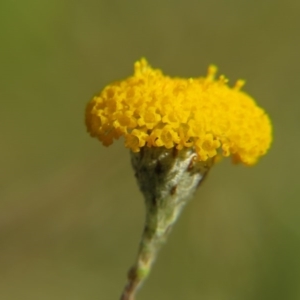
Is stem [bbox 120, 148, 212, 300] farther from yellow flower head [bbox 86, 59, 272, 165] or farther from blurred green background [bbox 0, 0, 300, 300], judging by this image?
blurred green background [bbox 0, 0, 300, 300]

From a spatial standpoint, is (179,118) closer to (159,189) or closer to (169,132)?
(169,132)

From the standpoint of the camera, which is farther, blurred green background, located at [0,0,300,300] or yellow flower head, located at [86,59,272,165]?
blurred green background, located at [0,0,300,300]

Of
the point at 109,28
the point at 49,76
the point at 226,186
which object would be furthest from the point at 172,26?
the point at 226,186

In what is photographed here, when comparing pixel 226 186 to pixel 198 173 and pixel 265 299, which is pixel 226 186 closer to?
pixel 265 299

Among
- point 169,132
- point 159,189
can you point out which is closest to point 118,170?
point 159,189

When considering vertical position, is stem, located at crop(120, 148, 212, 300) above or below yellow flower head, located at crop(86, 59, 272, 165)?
below

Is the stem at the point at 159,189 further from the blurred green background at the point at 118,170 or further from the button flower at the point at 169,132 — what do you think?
the blurred green background at the point at 118,170

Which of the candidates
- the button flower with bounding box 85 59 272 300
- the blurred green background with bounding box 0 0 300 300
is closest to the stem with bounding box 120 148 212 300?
the button flower with bounding box 85 59 272 300
